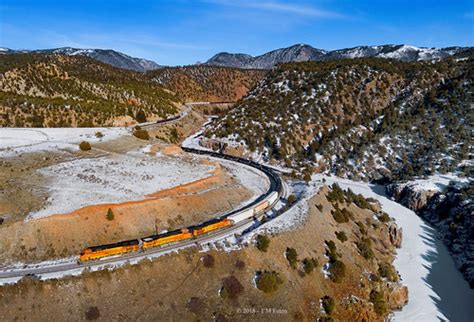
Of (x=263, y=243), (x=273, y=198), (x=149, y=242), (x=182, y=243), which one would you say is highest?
(x=273, y=198)

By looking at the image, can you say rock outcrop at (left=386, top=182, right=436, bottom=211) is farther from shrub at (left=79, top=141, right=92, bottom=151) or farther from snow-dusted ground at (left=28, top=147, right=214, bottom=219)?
shrub at (left=79, top=141, right=92, bottom=151)

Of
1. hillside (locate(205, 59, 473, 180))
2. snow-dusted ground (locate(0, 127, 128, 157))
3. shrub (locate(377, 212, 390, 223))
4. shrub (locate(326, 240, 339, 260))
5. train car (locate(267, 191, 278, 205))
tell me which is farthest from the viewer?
hillside (locate(205, 59, 473, 180))

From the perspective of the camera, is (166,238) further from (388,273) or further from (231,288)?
(388,273)

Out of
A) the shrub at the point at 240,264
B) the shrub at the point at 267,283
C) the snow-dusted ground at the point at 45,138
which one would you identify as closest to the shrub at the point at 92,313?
the shrub at the point at 240,264

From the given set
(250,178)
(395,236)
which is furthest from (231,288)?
(395,236)

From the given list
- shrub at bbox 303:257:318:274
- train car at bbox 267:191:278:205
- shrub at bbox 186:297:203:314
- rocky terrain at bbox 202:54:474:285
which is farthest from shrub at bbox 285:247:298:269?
rocky terrain at bbox 202:54:474:285

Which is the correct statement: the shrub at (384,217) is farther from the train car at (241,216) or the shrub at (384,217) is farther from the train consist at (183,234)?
the train car at (241,216)
